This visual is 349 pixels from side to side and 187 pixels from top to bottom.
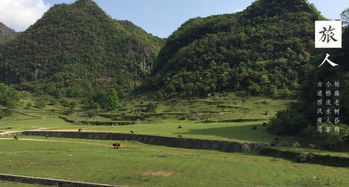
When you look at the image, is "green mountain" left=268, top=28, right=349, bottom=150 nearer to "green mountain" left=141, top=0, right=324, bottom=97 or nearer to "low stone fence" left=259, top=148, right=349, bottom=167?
"low stone fence" left=259, top=148, right=349, bottom=167

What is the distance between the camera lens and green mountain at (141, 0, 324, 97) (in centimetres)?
10375

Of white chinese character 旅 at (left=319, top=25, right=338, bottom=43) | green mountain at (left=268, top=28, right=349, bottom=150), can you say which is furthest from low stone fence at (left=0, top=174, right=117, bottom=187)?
white chinese character 旅 at (left=319, top=25, right=338, bottom=43)

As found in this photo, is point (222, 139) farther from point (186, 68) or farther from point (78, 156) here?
point (186, 68)

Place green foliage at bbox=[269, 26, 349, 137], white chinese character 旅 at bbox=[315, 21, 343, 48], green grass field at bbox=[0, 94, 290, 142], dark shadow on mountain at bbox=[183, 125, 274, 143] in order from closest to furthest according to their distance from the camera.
A: white chinese character 旅 at bbox=[315, 21, 343, 48], green foliage at bbox=[269, 26, 349, 137], dark shadow on mountain at bbox=[183, 125, 274, 143], green grass field at bbox=[0, 94, 290, 142]

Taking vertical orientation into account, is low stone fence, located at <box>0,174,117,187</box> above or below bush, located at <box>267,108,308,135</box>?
below

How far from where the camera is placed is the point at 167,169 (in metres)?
26.1

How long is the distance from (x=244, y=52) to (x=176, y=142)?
83.7m

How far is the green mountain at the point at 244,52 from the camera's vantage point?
104m

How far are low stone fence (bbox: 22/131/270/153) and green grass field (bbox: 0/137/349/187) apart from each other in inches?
74.9

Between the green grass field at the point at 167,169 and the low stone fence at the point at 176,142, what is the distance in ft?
6.24

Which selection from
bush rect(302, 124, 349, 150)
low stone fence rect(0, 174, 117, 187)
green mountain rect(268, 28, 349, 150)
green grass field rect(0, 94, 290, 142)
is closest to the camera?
low stone fence rect(0, 174, 117, 187)

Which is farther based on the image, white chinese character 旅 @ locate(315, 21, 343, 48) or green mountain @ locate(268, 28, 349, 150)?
white chinese character 旅 @ locate(315, 21, 343, 48)

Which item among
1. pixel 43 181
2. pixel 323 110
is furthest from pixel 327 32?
pixel 43 181

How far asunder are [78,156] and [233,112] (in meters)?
45.0
